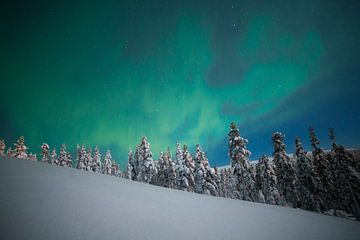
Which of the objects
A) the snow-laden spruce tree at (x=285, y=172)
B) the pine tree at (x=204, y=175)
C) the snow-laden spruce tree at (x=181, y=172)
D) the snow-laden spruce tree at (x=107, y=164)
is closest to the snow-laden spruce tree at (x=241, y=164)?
the snow-laden spruce tree at (x=285, y=172)

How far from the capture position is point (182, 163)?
126 feet

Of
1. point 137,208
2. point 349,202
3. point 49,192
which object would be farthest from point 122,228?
point 349,202

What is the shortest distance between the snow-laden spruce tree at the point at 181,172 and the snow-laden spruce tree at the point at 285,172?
15.8 meters

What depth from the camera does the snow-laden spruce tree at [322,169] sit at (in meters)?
31.0

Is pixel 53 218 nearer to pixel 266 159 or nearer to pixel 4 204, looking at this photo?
pixel 4 204

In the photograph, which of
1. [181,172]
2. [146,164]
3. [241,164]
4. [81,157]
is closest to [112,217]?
[241,164]

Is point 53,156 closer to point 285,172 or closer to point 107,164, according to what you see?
point 107,164

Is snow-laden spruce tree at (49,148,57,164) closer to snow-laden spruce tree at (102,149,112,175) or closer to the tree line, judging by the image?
snow-laden spruce tree at (102,149,112,175)

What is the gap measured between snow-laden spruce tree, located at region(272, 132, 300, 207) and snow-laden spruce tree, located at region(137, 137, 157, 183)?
74.1ft

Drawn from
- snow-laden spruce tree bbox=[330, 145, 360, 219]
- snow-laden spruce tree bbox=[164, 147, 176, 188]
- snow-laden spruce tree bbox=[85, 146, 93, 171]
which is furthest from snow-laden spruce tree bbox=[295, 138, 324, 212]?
snow-laden spruce tree bbox=[85, 146, 93, 171]

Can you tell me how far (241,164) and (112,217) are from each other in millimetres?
25135

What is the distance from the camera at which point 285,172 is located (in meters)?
29.5

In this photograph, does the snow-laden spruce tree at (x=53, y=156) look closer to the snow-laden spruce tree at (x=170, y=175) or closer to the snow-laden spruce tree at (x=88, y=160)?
the snow-laden spruce tree at (x=88, y=160)

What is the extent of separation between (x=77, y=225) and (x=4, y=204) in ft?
5.85
